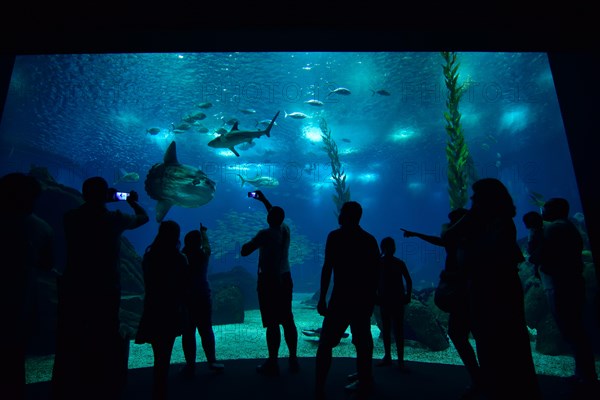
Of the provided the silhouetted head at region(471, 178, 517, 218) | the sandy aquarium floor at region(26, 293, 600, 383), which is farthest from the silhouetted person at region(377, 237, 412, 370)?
the silhouetted head at region(471, 178, 517, 218)

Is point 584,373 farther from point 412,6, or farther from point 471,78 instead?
point 471,78

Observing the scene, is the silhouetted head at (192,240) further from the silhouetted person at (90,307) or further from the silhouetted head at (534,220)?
the silhouetted head at (534,220)

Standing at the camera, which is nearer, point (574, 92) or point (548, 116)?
point (574, 92)

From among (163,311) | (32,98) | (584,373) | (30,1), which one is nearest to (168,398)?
(163,311)

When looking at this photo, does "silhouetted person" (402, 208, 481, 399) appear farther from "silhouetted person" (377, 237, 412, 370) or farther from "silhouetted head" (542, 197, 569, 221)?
"silhouetted head" (542, 197, 569, 221)

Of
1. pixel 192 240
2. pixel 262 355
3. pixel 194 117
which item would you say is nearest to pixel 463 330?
pixel 192 240

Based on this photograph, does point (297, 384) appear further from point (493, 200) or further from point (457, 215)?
point (493, 200)

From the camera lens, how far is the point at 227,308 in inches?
451

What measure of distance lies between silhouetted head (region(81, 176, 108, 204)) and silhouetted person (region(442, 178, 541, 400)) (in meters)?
3.64

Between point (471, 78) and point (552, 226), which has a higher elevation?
point (471, 78)

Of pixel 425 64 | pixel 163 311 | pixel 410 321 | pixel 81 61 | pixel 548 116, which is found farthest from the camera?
pixel 548 116

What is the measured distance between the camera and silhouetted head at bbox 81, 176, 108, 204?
9.29ft

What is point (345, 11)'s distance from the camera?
3129 millimetres

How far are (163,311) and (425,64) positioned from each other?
1613 centimetres
